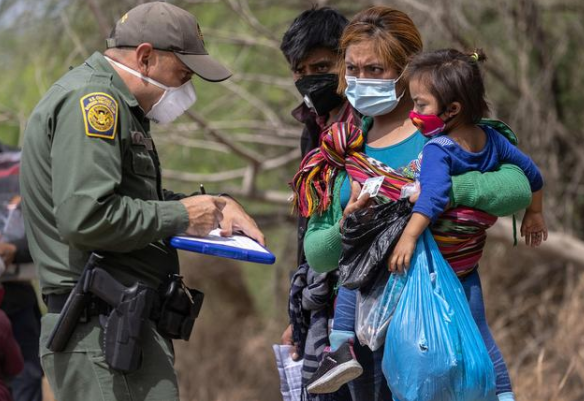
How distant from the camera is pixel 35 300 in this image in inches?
193

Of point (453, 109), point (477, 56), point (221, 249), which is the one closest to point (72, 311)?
point (221, 249)

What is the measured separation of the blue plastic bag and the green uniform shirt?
0.71 meters

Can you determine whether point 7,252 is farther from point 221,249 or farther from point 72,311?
point 221,249

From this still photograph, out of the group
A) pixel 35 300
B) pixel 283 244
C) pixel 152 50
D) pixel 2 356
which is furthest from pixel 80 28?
pixel 152 50

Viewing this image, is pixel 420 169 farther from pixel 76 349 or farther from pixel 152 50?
pixel 76 349

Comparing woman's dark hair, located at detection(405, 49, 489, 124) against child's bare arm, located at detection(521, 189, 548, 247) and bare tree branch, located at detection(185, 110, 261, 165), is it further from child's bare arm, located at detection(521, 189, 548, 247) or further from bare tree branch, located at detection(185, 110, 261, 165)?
bare tree branch, located at detection(185, 110, 261, 165)

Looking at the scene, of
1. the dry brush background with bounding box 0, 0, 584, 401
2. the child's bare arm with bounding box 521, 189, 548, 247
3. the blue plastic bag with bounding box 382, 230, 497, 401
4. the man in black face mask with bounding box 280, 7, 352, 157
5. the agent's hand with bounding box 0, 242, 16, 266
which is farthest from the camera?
the dry brush background with bounding box 0, 0, 584, 401

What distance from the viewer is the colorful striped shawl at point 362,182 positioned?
9.72ft

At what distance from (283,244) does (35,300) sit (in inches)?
210

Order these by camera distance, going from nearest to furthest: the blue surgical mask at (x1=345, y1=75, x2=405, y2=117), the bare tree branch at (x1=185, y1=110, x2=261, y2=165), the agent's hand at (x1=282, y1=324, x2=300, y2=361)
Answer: the blue surgical mask at (x1=345, y1=75, x2=405, y2=117), the agent's hand at (x1=282, y1=324, x2=300, y2=361), the bare tree branch at (x1=185, y1=110, x2=261, y2=165)

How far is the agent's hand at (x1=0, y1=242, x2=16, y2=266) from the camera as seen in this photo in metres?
4.54

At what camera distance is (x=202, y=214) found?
3.07 m

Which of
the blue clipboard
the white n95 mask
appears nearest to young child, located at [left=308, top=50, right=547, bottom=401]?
the blue clipboard

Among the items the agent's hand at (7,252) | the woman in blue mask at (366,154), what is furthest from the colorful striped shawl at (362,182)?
the agent's hand at (7,252)
